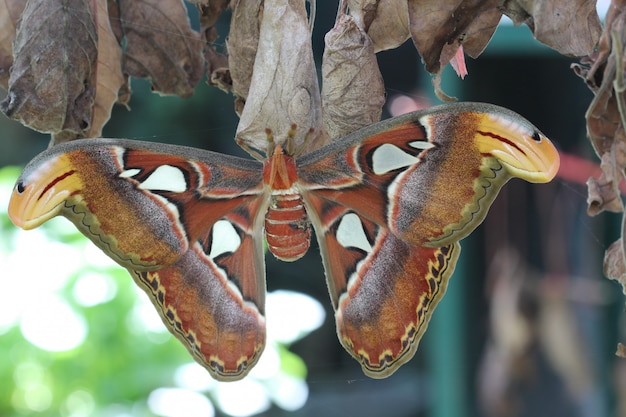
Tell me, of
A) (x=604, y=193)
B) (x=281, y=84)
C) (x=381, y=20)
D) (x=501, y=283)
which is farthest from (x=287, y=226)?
(x=501, y=283)

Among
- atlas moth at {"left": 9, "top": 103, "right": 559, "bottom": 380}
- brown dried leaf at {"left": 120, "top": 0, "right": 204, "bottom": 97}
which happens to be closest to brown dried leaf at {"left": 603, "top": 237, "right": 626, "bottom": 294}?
atlas moth at {"left": 9, "top": 103, "right": 559, "bottom": 380}

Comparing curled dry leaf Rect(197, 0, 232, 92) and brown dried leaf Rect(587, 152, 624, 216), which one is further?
curled dry leaf Rect(197, 0, 232, 92)

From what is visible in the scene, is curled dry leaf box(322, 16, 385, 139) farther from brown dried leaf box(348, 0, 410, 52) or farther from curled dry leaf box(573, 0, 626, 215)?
curled dry leaf box(573, 0, 626, 215)

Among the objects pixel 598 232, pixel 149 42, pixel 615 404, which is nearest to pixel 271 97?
pixel 149 42

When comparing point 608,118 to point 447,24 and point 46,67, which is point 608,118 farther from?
point 46,67

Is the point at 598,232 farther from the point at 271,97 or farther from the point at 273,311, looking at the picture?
the point at 271,97

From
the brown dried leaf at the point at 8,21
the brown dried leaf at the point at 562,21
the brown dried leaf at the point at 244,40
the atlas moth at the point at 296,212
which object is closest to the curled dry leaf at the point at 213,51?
the brown dried leaf at the point at 244,40
